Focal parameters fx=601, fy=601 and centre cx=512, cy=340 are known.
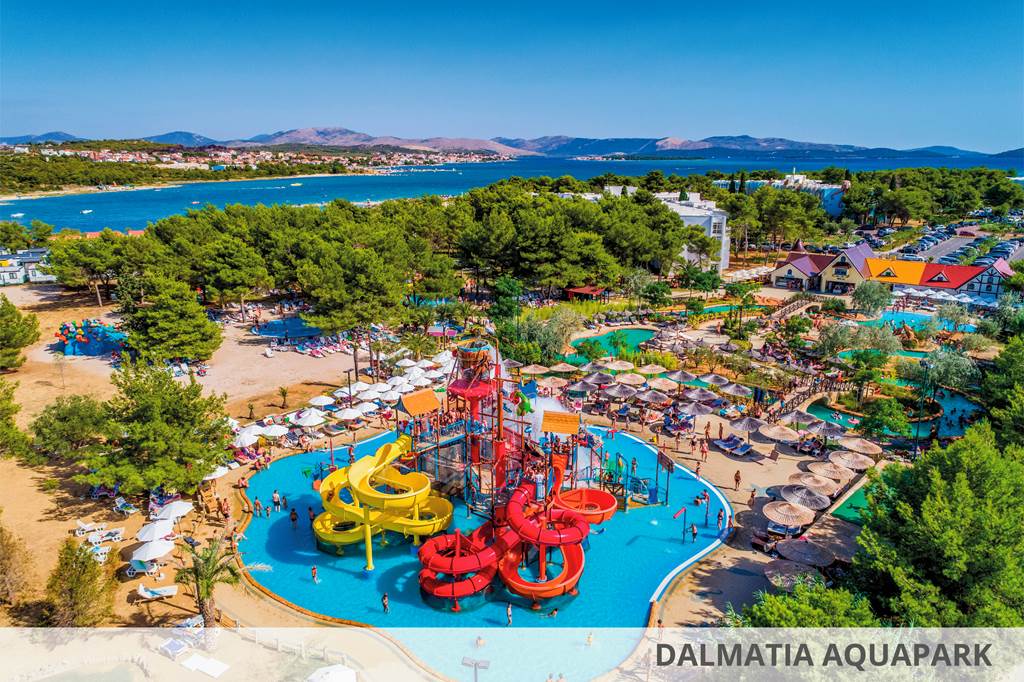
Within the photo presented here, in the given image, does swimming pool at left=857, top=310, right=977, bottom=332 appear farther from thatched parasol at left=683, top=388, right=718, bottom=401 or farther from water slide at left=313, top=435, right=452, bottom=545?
water slide at left=313, top=435, right=452, bottom=545

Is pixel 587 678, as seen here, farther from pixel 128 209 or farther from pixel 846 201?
pixel 128 209

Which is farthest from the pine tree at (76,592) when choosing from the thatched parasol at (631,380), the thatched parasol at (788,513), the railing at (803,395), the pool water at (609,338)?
the pool water at (609,338)

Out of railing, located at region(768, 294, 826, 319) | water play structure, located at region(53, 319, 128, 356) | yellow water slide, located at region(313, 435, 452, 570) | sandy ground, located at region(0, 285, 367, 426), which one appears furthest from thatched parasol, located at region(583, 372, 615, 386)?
water play structure, located at region(53, 319, 128, 356)

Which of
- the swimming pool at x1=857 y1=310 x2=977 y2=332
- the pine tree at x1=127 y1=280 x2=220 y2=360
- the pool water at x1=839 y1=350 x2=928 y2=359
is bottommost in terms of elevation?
the pool water at x1=839 y1=350 x2=928 y2=359

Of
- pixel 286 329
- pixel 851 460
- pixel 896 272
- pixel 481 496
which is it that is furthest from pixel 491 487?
pixel 896 272

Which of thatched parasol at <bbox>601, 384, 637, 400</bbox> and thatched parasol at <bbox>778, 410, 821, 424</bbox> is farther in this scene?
thatched parasol at <bbox>601, 384, 637, 400</bbox>

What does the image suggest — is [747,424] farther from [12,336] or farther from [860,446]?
[12,336]

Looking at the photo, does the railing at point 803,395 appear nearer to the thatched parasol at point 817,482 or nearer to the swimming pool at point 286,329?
the thatched parasol at point 817,482
